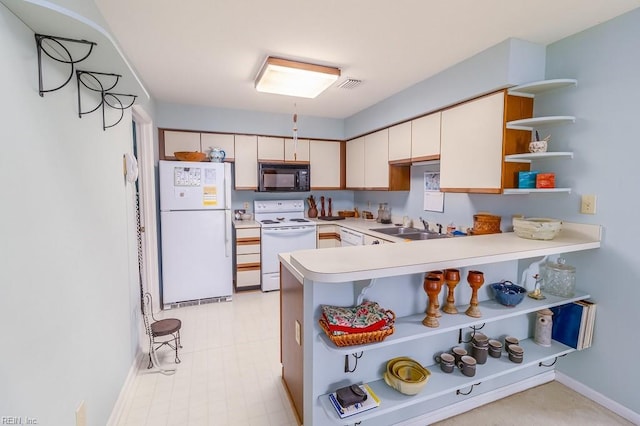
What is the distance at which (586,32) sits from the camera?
1.96 meters

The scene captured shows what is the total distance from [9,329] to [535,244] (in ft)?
8.01

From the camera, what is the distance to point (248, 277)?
3883mm

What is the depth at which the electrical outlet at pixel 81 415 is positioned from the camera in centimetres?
129

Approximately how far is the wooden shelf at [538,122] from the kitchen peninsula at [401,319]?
2.37 ft

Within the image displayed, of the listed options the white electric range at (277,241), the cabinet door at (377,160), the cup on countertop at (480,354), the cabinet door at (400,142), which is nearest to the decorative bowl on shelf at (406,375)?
the cup on countertop at (480,354)

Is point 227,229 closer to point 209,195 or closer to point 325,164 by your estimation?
point 209,195

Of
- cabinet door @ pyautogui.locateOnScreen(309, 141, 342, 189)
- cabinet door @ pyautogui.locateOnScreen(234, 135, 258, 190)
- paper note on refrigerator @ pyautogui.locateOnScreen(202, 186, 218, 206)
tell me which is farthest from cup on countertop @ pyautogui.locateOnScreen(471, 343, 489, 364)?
cabinet door @ pyautogui.locateOnScreen(234, 135, 258, 190)

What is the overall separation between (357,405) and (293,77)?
8.02 feet

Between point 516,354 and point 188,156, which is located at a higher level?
point 188,156

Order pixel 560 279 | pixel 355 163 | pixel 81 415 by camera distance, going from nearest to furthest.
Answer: pixel 81 415, pixel 560 279, pixel 355 163

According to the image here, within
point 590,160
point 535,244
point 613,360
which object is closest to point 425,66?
point 590,160

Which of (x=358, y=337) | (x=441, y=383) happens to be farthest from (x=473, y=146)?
(x=358, y=337)

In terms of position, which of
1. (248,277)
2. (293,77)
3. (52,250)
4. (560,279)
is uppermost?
(293,77)

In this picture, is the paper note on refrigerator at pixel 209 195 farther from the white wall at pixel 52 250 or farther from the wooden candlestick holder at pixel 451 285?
the wooden candlestick holder at pixel 451 285
